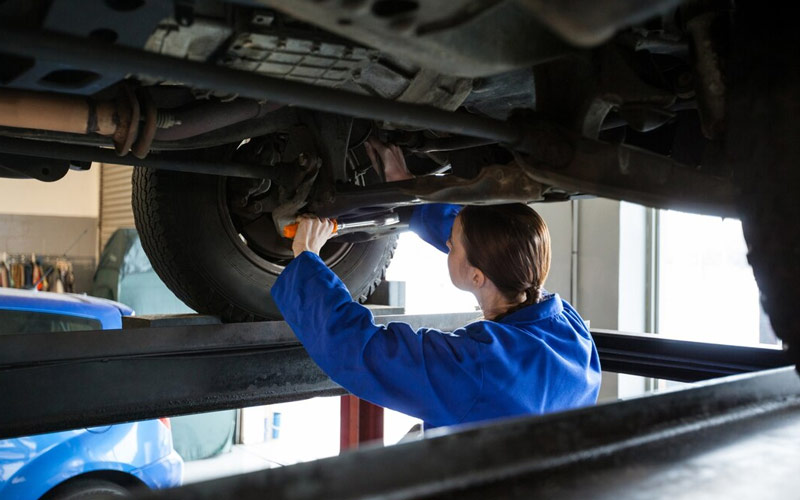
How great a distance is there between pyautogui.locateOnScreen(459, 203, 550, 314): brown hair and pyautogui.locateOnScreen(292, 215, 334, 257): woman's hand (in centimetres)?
36

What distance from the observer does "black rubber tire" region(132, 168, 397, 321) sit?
6.10 ft

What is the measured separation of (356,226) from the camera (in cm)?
186

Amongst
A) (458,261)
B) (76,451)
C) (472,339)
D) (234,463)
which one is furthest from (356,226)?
(234,463)

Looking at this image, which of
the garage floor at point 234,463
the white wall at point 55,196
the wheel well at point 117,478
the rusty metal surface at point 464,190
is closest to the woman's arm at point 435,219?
the rusty metal surface at point 464,190

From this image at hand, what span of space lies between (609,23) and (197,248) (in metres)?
1.54

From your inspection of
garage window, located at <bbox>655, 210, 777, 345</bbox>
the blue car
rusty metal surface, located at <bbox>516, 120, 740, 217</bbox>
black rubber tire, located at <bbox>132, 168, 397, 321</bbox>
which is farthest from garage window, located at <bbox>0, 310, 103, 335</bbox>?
garage window, located at <bbox>655, 210, 777, 345</bbox>

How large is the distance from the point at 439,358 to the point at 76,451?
2.09 meters

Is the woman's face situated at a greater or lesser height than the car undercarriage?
lesser

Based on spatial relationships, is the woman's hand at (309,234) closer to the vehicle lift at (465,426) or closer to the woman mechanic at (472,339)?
the woman mechanic at (472,339)

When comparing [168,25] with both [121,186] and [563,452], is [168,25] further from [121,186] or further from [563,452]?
[121,186]

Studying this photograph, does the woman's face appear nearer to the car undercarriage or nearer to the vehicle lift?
the car undercarriage

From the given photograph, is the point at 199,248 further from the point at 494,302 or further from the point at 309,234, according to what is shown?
the point at 494,302

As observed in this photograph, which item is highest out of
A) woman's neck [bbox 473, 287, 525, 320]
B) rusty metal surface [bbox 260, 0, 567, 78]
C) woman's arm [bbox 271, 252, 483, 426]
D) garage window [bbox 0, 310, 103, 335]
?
rusty metal surface [bbox 260, 0, 567, 78]

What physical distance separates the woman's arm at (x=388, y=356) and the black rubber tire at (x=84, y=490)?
1773 millimetres
